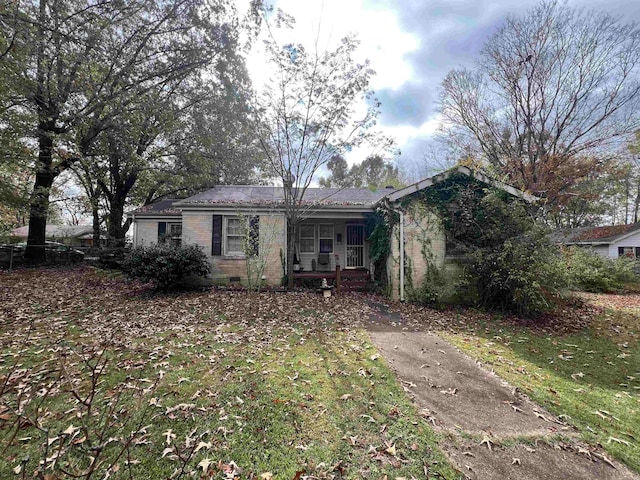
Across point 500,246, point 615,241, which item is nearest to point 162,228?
point 500,246

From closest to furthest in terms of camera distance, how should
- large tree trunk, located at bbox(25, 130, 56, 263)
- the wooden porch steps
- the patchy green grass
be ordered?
the patchy green grass → the wooden porch steps → large tree trunk, located at bbox(25, 130, 56, 263)

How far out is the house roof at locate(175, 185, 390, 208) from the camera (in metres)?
11.1

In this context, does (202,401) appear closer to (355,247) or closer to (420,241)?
(420,241)

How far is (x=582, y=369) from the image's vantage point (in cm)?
484

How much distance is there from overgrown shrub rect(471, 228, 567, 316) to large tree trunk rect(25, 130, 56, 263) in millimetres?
17312

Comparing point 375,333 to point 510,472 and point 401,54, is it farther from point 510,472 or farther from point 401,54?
point 401,54

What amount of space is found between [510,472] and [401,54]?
10.4 metres

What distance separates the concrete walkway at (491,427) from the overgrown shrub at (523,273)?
12.7ft

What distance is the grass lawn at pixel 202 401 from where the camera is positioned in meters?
2.54

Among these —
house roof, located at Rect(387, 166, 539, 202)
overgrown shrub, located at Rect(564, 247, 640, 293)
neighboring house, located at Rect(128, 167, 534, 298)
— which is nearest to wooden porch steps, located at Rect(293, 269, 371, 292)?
neighboring house, located at Rect(128, 167, 534, 298)

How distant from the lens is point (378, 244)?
34.9ft

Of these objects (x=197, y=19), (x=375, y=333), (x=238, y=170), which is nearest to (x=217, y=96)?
(x=197, y=19)

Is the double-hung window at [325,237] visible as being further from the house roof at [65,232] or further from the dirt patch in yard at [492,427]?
the house roof at [65,232]

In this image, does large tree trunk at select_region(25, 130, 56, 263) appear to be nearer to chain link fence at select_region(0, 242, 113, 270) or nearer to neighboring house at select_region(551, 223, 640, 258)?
chain link fence at select_region(0, 242, 113, 270)
